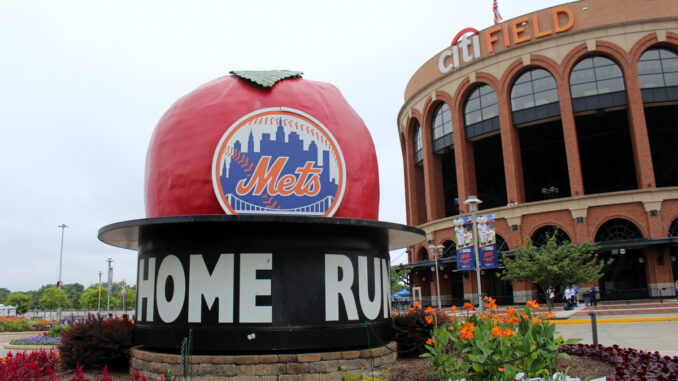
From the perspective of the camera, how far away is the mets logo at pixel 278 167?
10.2 metres

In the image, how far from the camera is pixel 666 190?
35281 millimetres

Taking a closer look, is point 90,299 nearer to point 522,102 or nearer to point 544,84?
point 522,102

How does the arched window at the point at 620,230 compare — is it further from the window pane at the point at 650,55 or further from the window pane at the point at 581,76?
the window pane at the point at 650,55

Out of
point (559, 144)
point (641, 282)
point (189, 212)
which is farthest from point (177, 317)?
point (559, 144)

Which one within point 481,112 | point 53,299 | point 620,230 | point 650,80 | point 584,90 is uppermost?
point 481,112

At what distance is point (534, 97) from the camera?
137 ft

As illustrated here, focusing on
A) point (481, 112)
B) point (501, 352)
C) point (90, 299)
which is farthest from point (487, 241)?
point (90, 299)

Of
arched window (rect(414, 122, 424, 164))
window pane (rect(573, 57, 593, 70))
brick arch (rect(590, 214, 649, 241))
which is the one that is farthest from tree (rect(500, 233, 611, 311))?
arched window (rect(414, 122, 424, 164))

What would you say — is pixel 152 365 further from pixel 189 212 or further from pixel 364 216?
pixel 364 216

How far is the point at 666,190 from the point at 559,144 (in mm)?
13242

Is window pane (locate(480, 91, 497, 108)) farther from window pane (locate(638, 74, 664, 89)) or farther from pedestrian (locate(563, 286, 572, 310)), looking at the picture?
pedestrian (locate(563, 286, 572, 310))

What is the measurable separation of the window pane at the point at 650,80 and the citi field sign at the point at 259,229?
3617 cm

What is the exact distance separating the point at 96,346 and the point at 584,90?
3971 centimetres

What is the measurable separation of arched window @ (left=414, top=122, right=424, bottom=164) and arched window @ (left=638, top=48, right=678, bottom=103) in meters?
20.2
